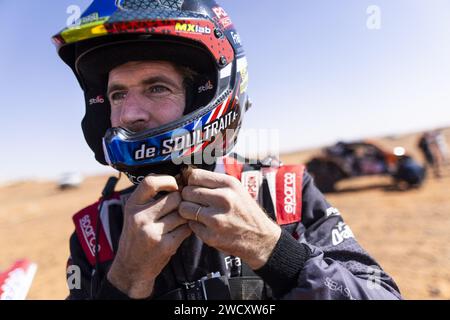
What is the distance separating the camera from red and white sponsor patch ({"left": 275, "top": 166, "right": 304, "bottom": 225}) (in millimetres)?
1636

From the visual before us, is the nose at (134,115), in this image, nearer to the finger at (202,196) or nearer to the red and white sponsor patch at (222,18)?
the finger at (202,196)

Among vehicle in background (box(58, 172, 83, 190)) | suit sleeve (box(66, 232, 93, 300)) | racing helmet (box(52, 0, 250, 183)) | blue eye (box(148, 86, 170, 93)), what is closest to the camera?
racing helmet (box(52, 0, 250, 183))

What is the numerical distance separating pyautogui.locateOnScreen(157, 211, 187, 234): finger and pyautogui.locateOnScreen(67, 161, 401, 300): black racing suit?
0.32m

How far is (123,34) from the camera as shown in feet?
4.98

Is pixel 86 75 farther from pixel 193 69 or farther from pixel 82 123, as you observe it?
pixel 193 69

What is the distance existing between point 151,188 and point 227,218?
278 mm

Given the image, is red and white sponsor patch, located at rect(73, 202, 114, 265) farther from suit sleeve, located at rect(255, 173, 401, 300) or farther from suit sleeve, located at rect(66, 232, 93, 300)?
suit sleeve, located at rect(255, 173, 401, 300)

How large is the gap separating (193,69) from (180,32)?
22 cm

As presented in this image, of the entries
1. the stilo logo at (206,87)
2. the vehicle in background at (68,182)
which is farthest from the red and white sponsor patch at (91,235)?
the vehicle in background at (68,182)

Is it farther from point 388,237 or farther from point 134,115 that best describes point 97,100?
point 388,237

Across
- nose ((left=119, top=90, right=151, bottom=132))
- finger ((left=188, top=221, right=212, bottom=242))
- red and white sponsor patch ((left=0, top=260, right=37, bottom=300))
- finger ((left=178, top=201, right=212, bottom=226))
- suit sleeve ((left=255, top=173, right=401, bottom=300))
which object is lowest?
red and white sponsor patch ((left=0, top=260, right=37, bottom=300))

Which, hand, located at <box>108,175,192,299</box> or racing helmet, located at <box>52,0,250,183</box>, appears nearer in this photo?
hand, located at <box>108,175,192,299</box>

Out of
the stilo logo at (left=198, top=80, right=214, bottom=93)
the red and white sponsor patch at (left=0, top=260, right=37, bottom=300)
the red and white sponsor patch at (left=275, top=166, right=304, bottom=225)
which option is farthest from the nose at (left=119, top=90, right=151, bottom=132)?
the red and white sponsor patch at (left=0, top=260, right=37, bottom=300)
